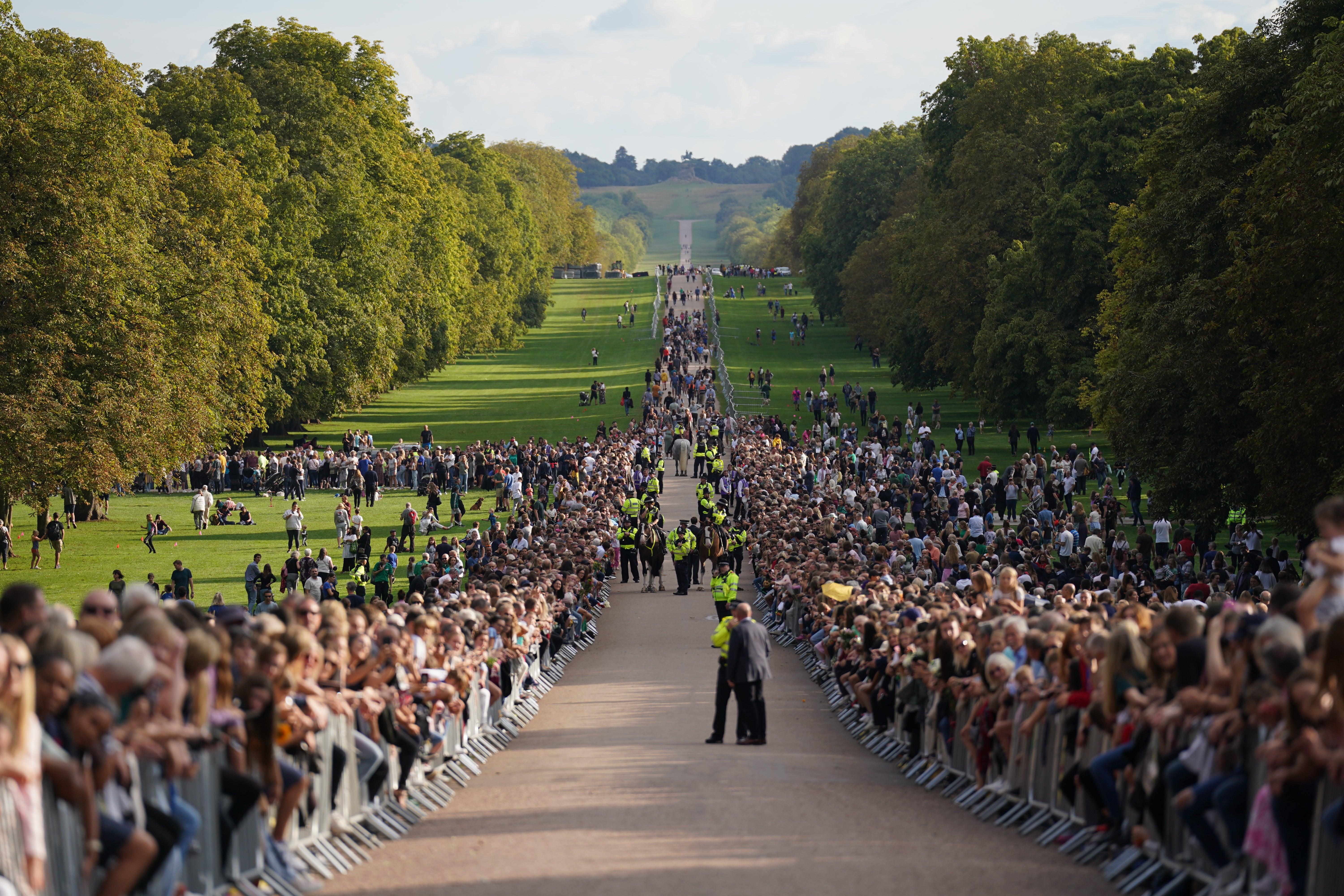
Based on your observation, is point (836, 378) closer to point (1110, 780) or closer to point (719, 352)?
point (719, 352)

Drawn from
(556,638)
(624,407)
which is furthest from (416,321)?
(556,638)

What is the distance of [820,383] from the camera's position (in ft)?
239

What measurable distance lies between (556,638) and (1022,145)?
34670mm

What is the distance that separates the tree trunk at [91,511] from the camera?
133 ft

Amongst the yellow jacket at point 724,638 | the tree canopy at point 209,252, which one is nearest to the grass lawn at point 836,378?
the yellow jacket at point 724,638

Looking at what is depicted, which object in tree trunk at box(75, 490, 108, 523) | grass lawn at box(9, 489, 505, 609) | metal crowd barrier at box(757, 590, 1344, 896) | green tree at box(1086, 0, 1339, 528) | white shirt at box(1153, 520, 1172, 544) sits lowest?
grass lawn at box(9, 489, 505, 609)

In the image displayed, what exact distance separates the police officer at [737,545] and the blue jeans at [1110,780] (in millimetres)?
19288

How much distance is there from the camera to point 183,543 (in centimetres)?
3703

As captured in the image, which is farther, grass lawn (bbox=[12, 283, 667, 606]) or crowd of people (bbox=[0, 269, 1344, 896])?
grass lawn (bbox=[12, 283, 667, 606])

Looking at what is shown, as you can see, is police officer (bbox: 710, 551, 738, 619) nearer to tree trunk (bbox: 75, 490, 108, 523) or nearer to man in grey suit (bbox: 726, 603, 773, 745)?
man in grey suit (bbox: 726, 603, 773, 745)

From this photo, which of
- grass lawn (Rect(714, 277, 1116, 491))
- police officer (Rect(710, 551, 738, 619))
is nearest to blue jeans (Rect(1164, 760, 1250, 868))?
police officer (Rect(710, 551, 738, 619))

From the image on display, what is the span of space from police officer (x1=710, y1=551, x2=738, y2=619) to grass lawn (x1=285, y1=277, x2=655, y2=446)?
110ft

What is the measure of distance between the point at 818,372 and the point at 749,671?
63959mm

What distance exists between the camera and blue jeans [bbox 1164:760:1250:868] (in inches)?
347
